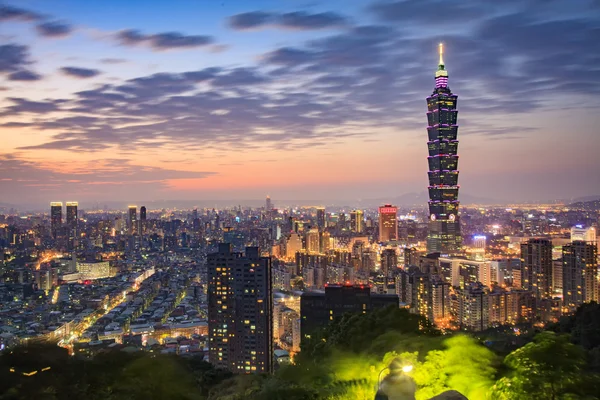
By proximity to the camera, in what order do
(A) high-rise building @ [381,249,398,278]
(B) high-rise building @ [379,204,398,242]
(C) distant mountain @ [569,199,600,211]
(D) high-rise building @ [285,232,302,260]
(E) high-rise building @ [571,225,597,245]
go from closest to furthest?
(A) high-rise building @ [381,249,398,278]
(E) high-rise building @ [571,225,597,245]
(D) high-rise building @ [285,232,302,260]
(C) distant mountain @ [569,199,600,211]
(B) high-rise building @ [379,204,398,242]

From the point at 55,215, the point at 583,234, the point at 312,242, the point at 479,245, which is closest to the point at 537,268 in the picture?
the point at 583,234

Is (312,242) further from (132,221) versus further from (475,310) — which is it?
(475,310)

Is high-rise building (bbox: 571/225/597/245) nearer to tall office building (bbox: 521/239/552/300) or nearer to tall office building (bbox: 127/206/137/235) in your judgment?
tall office building (bbox: 521/239/552/300)

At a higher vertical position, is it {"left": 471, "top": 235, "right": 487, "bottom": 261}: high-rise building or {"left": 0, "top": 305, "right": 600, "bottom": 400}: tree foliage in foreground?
{"left": 0, "top": 305, "right": 600, "bottom": 400}: tree foliage in foreground

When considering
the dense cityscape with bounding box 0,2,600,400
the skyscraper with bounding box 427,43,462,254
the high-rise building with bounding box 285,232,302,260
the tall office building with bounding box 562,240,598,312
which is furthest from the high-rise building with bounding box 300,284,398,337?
the high-rise building with bounding box 285,232,302,260

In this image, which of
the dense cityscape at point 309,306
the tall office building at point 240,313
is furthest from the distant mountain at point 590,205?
the tall office building at point 240,313

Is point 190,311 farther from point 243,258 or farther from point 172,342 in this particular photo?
point 243,258
